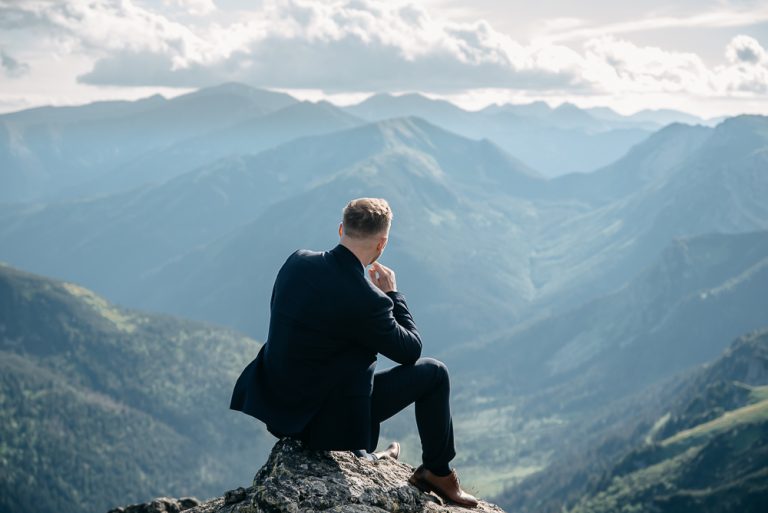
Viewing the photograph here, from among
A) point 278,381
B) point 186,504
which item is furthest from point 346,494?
point 186,504

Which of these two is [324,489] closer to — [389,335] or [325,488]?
[325,488]

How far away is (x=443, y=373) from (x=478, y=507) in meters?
3.12

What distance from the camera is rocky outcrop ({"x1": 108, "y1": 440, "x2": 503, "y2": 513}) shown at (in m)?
11.1

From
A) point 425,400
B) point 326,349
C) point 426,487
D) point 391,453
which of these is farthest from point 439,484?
point 326,349

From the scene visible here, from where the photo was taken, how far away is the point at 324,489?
37.3 ft

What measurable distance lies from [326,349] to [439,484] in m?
3.48

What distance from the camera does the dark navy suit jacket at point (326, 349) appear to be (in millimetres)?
11219

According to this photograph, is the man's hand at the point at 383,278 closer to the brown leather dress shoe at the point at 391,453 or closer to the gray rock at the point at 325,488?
the gray rock at the point at 325,488

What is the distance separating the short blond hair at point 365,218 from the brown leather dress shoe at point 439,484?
14.1ft

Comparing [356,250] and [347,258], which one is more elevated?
[356,250]

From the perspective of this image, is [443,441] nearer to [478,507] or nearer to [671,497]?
[478,507]

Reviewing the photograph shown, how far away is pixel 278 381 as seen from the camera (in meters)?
11.6

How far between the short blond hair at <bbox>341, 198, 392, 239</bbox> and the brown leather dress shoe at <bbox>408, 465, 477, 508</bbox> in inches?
169

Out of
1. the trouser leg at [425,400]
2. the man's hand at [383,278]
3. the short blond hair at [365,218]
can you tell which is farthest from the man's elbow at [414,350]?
the short blond hair at [365,218]
